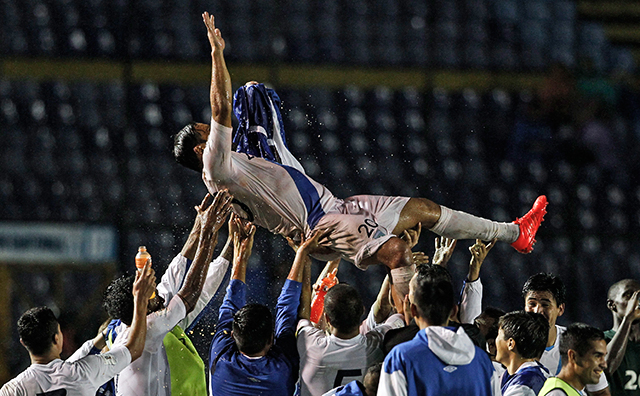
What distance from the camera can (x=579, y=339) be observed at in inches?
174

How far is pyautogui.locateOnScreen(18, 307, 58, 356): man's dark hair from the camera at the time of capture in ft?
14.0

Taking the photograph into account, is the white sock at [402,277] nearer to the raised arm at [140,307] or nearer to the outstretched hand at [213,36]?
the raised arm at [140,307]

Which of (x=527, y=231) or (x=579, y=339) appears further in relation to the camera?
(x=527, y=231)

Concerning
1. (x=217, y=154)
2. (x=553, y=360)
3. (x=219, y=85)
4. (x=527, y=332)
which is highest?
(x=219, y=85)

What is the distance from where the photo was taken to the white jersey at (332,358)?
4.22m

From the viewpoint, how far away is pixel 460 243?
9844 mm

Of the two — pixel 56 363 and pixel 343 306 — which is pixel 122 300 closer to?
pixel 56 363

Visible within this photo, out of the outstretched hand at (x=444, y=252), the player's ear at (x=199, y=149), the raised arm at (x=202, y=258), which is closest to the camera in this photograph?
the raised arm at (x=202, y=258)

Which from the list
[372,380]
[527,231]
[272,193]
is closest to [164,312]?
[272,193]

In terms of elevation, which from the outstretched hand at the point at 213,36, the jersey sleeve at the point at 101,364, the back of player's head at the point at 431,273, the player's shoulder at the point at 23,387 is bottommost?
the player's shoulder at the point at 23,387

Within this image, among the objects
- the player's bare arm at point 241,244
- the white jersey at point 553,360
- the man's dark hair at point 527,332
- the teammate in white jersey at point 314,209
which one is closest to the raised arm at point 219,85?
the teammate in white jersey at point 314,209

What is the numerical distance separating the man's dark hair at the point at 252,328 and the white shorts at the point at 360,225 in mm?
852

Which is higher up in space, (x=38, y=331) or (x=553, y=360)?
(x=38, y=331)

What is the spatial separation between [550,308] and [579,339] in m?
0.50
